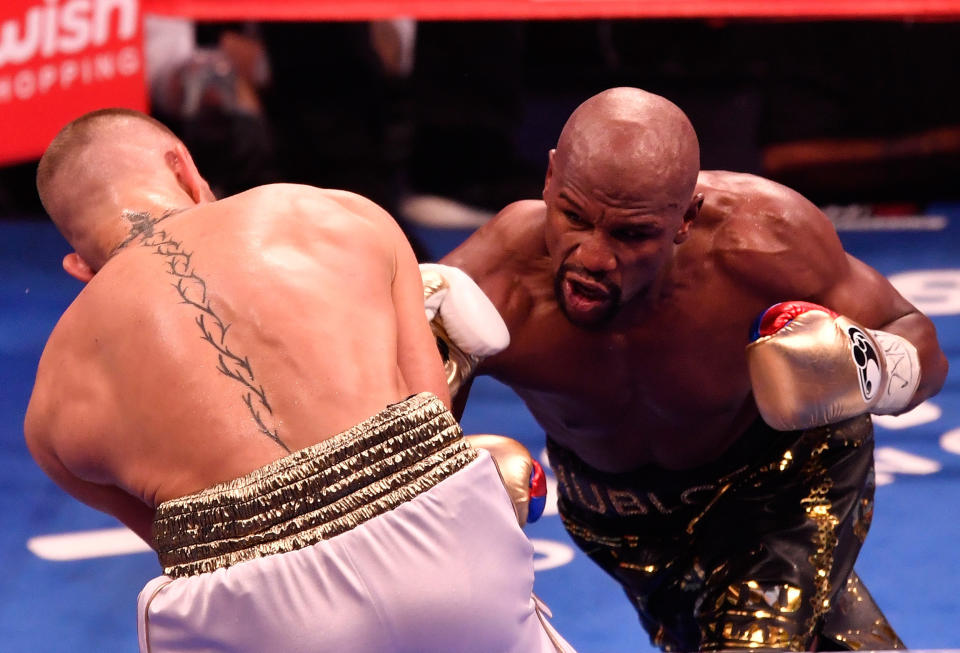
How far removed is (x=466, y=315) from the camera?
1940 mm

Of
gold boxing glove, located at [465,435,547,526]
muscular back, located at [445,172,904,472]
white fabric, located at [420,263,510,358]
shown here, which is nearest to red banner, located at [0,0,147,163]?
muscular back, located at [445,172,904,472]

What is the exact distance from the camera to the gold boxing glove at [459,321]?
6.36ft

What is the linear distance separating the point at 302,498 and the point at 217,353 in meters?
0.21

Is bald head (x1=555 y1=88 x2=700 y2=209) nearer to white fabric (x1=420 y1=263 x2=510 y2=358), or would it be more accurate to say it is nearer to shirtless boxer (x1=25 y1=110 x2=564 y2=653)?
white fabric (x1=420 y1=263 x2=510 y2=358)

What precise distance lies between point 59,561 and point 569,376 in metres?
1.53

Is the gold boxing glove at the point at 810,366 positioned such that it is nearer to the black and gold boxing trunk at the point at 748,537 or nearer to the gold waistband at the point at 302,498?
the black and gold boxing trunk at the point at 748,537

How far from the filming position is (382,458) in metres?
1.51

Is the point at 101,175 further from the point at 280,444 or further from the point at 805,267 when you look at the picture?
the point at 805,267

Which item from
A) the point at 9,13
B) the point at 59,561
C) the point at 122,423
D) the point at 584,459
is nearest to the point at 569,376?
the point at 584,459

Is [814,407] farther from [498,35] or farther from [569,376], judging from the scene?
[498,35]

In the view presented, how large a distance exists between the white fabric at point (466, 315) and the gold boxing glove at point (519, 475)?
179mm

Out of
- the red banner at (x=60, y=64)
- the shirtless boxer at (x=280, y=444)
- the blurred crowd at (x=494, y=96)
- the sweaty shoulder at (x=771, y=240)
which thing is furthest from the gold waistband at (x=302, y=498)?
the blurred crowd at (x=494, y=96)

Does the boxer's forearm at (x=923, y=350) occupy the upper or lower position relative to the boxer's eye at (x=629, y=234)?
lower

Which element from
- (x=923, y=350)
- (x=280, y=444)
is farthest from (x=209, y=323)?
(x=923, y=350)
